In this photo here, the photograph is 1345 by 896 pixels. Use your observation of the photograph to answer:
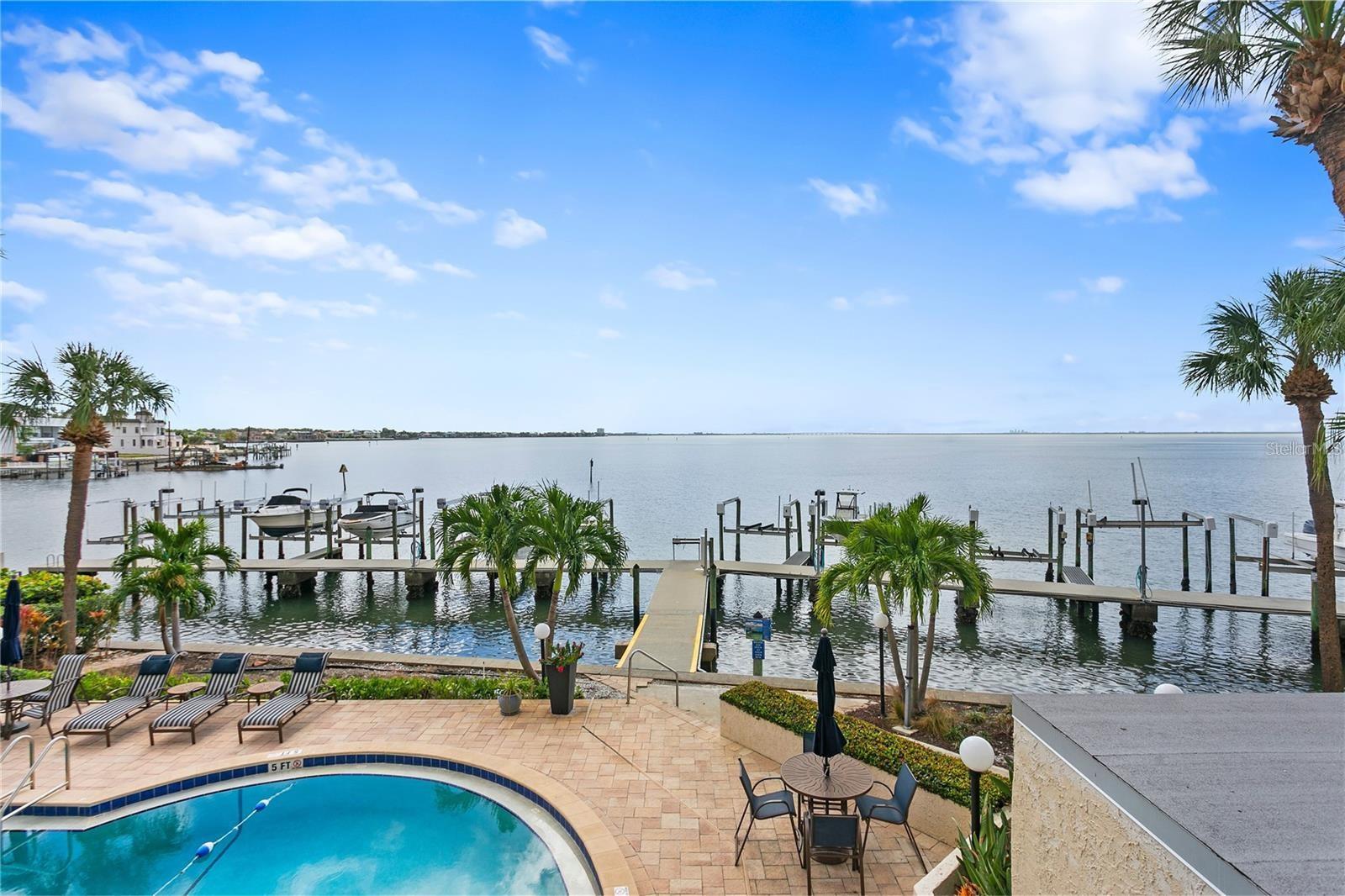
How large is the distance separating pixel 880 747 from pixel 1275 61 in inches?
373

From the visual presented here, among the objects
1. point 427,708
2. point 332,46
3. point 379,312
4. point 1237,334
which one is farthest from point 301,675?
point 379,312

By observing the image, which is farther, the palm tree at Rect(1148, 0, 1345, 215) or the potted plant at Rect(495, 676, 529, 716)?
the potted plant at Rect(495, 676, 529, 716)

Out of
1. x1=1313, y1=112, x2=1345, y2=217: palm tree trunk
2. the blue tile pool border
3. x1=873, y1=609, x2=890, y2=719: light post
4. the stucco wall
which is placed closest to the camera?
the stucco wall

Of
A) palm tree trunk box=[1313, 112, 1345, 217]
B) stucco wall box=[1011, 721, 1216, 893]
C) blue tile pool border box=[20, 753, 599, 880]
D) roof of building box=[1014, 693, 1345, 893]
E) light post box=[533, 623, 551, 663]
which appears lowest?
blue tile pool border box=[20, 753, 599, 880]

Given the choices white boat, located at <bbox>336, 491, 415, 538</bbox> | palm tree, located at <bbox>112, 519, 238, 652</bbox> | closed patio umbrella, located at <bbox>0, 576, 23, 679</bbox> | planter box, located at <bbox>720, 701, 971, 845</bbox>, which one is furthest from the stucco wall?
white boat, located at <bbox>336, 491, 415, 538</bbox>

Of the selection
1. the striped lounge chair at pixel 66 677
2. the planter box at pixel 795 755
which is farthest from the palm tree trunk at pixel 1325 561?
the striped lounge chair at pixel 66 677

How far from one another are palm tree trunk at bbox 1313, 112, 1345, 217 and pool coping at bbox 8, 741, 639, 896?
9.96m

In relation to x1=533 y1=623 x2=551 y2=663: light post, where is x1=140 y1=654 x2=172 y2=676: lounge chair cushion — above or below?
below

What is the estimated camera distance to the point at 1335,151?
627cm

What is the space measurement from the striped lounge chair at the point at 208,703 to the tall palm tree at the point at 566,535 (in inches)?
212

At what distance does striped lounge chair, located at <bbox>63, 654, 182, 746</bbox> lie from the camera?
9.66 metres

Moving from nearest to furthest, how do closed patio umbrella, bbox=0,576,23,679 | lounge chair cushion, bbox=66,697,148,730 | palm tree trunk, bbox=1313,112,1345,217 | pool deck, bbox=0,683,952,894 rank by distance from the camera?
palm tree trunk, bbox=1313,112,1345,217 < pool deck, bbox=0,683,952,894 < lounge chair cushion, bbox=66,697,148,730 < closed patio umbrella, bbox=0,576,23,679

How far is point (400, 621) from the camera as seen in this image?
23.9 metres

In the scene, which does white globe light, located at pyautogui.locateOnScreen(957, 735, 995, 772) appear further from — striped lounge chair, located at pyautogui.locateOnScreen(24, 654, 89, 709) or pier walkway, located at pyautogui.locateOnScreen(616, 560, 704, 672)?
striped lounge chair, located at pyautogui.locateOnScreen(24, 654, 89, 709)
